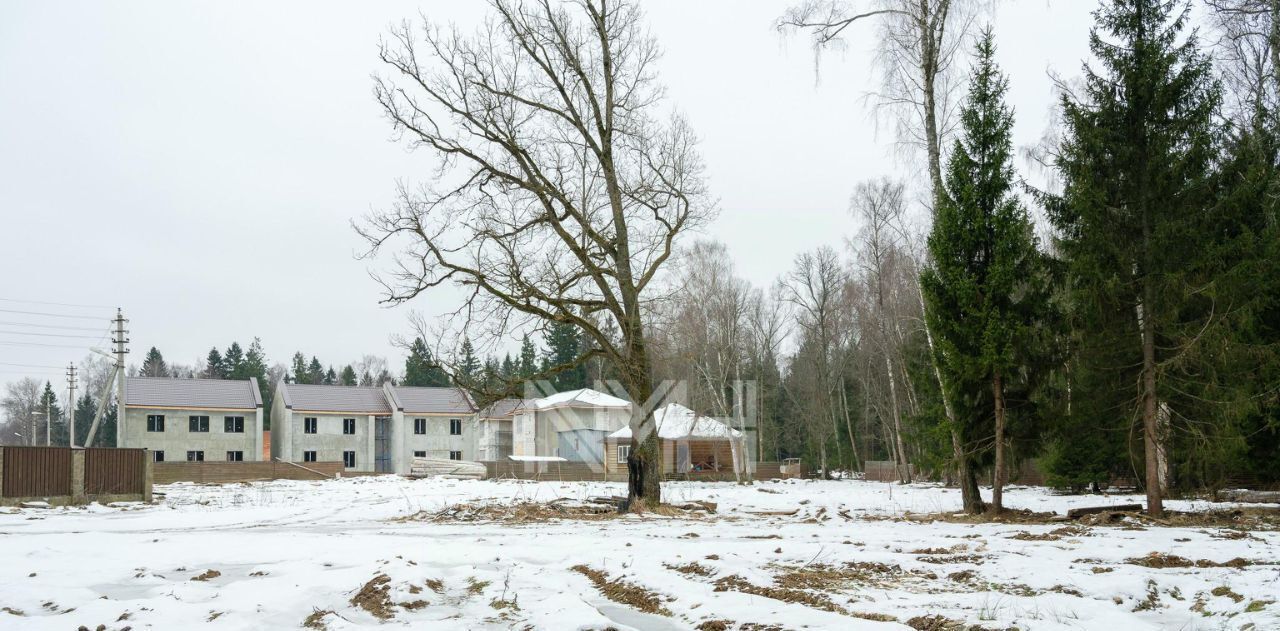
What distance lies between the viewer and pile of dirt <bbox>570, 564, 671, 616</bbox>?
754 cm

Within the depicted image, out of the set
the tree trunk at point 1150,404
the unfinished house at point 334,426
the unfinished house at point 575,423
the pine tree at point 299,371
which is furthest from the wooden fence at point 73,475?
the pine tree at point 299,371

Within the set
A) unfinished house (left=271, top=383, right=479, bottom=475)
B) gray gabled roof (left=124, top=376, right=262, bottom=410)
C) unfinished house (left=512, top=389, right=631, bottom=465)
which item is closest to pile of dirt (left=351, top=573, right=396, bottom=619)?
unfinished house (left=512, top=389, right=631, bottom=465)

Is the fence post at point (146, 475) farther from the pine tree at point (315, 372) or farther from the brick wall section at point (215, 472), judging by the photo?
the pine tree at point (315, 372)

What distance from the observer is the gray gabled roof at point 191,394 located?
51.7m

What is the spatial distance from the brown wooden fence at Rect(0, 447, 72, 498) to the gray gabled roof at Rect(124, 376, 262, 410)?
29429 mm

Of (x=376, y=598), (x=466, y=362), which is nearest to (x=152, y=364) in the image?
(x=466, y=362)

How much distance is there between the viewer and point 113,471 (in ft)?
83.0

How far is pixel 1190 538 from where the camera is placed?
10.9m

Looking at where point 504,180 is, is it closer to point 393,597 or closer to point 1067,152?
point 1067,152

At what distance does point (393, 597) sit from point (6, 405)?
128 metres

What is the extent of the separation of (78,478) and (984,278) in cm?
2405

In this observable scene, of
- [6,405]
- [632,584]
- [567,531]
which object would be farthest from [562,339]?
[6,405]

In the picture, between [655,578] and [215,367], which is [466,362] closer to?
[655,578]

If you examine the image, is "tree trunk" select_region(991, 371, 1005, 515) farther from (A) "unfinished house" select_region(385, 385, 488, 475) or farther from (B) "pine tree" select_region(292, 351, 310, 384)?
(B) "pine tree" select_region(292, 351, 310, 384)
